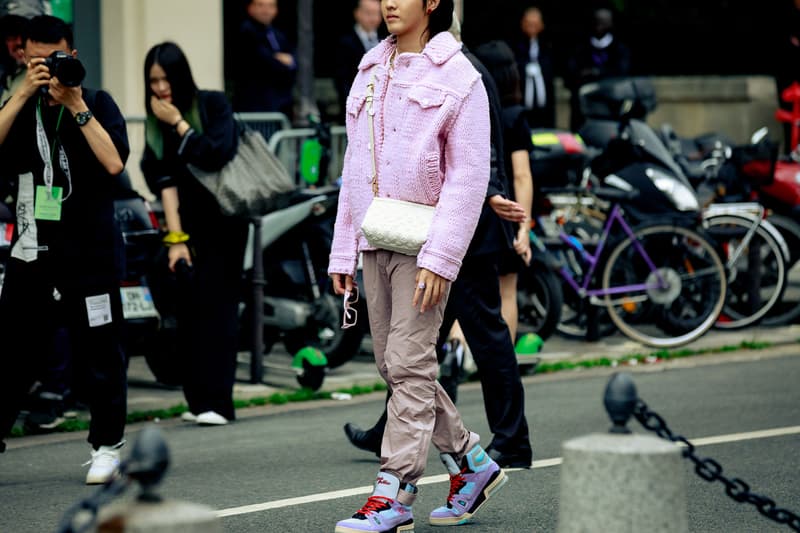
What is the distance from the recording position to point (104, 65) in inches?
536

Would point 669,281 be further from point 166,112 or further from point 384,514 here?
point 384,514

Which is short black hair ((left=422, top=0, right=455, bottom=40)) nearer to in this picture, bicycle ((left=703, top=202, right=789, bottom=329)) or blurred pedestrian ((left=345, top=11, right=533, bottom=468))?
blurred pedestrian ((left=345, top=11, right=533, bottom=468))

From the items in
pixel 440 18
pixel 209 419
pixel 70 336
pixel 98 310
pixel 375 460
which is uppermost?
pixel 440 18

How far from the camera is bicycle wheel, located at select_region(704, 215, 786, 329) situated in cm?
1152

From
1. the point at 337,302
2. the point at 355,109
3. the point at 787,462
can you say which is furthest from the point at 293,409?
the point at 355,109

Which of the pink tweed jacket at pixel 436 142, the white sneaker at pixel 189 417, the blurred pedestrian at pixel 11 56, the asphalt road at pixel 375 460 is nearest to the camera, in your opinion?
the pink tweed jacket at pixel 436 142

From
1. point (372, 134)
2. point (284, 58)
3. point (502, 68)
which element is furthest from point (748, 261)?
point (372, 134)

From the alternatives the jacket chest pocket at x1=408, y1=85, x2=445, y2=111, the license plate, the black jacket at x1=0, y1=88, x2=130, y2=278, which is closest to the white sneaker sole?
the jacket chest pocket at x1=408, y1=85, x2=445, y2=111

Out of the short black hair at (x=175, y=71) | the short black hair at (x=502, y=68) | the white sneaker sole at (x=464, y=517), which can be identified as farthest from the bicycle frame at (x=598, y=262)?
the white sneaker sole at (x=464, y=517)

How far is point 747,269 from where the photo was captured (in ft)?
38.1

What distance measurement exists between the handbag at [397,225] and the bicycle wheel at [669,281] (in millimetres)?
5501

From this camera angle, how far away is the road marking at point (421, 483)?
6.26 m

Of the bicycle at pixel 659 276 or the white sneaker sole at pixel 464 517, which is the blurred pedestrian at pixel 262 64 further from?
the white sneaker sole at pixel 464 517

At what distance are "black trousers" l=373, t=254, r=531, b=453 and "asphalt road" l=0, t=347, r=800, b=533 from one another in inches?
10.4
